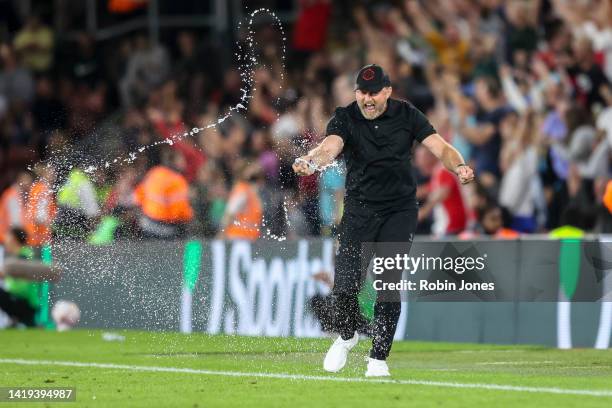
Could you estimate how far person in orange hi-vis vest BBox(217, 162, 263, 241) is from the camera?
695 inches

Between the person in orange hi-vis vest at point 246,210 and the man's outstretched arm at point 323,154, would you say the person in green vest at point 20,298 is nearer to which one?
the person in orange hi-vis vest at point 246,210

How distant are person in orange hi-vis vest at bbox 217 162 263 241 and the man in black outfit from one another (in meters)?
6.29

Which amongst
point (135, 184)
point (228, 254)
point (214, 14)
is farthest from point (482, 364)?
point (214, 14)

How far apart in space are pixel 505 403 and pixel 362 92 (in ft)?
9.48

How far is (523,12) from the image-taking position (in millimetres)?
18797

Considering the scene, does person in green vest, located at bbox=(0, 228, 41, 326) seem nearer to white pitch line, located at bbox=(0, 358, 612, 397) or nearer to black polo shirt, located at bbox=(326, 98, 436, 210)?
white pitch line, located at bbox=(0, 358, 612, 397)

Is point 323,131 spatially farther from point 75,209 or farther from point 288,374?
point 288,374

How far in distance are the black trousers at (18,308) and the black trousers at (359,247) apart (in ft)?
25.2

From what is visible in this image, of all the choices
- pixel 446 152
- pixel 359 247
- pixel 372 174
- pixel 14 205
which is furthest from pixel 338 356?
pixel 14 205

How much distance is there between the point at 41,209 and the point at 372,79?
28.5 ft

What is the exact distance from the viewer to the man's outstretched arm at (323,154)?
33.2 feet

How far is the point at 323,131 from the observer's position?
18047mm

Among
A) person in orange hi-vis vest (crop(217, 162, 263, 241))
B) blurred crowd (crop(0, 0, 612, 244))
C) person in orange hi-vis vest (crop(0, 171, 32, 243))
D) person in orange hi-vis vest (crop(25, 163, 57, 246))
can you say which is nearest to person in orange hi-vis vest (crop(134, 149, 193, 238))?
blurred crowd (crop(0, 0, 612, 244))

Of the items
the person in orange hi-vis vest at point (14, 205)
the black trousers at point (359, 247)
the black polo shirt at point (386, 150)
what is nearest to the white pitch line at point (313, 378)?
the black trousers at point (359, 247)
